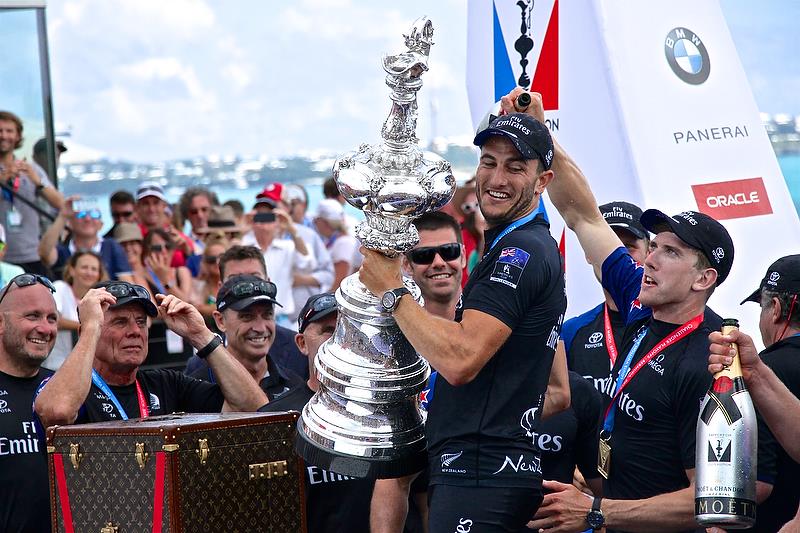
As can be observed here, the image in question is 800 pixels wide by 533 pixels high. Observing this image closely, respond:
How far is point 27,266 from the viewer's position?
957 cm

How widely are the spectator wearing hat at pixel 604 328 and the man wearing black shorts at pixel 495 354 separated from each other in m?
1.60

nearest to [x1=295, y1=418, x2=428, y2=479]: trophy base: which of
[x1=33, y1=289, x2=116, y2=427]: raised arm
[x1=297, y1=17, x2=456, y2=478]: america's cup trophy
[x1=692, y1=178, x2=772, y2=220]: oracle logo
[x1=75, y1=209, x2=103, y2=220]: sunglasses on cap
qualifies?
[x1=297, y1=17, x2=456, y2=478]: america's cup trophy

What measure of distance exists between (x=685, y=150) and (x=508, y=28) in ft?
3.81

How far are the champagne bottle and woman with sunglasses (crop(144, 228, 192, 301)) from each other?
260 inches

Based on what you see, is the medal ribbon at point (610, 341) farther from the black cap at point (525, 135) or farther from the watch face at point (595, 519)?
the black cap at point (525, 135)

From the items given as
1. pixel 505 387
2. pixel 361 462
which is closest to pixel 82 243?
pixel 361 462

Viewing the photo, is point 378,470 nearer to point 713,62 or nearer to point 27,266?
point 713,62

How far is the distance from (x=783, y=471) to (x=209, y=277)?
574 centimetres

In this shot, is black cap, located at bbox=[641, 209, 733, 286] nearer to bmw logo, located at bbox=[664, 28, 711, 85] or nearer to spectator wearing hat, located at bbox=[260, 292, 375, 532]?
spectator wearing hat, located at bbox=[260, 292, 375, 532]

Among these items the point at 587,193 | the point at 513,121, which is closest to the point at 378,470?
the point at 513,121

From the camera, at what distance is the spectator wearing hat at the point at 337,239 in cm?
1104

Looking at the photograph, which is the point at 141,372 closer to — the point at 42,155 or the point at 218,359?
the point at 218,359

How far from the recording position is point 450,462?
11.8ft

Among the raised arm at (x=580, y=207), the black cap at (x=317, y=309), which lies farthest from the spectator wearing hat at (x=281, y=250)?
the raised arm at (x=580, y=207)
